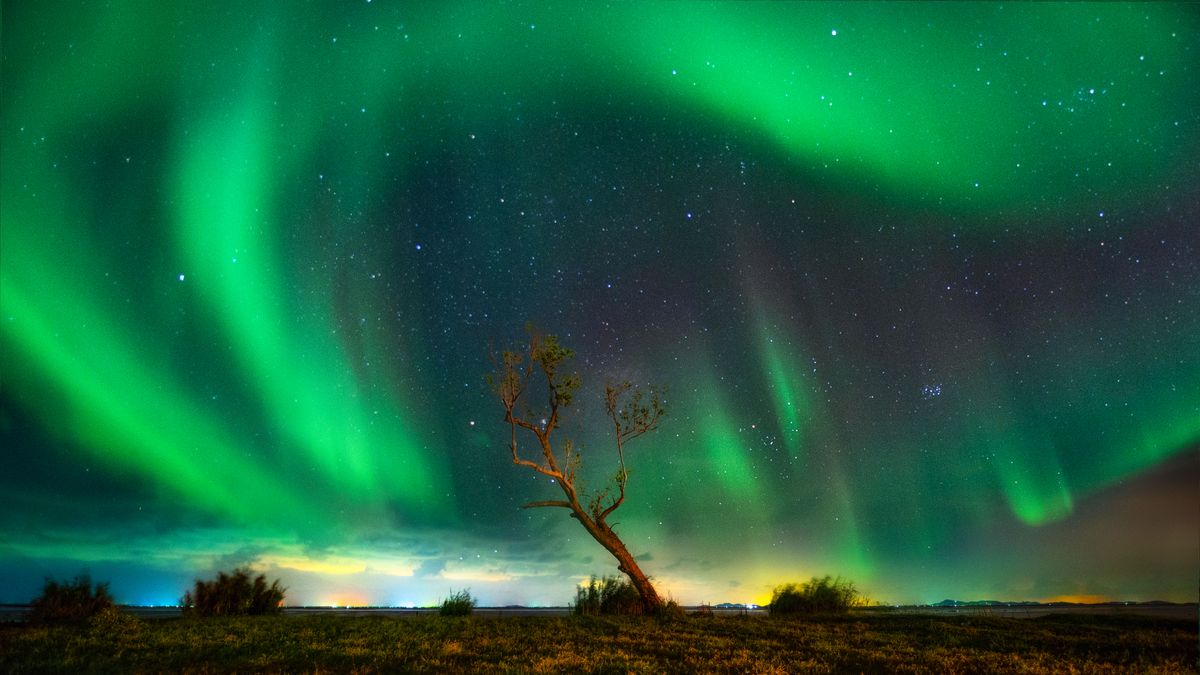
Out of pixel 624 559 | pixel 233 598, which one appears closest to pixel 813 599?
pixel 624 559

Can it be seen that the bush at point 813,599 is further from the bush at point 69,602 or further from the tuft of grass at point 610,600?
the bush at point 69,602

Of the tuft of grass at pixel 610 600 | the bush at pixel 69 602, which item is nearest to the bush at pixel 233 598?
the bush at pixel 69 602

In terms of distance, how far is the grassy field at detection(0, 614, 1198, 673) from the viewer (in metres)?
11.9

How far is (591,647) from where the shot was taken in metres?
14.7

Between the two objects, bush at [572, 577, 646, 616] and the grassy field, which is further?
bush at [572, 577, 646, 616]

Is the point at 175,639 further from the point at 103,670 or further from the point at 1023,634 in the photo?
the point at 1023,634

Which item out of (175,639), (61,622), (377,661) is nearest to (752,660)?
(377,661)

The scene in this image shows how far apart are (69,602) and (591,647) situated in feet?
63.1

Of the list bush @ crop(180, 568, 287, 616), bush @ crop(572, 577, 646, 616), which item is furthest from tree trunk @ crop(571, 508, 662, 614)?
bush @ crop(180, 568, 287, 616)

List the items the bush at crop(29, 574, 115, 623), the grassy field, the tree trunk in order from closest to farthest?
the grassy field → the bush at crop(29, 574, 115, 623) → the tree trunk

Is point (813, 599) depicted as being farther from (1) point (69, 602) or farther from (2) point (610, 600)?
(1) point (69, 602)

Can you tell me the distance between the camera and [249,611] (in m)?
26.1

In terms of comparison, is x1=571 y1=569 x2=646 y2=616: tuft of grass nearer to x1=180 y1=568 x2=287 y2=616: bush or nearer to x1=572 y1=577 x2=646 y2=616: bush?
x1=572 y1=577 x2=646 y2=616: bush

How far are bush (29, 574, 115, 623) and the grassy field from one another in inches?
134
